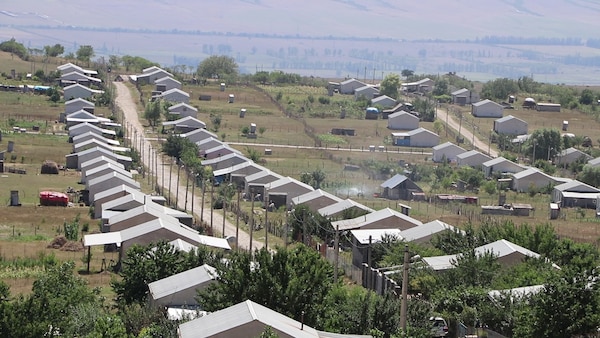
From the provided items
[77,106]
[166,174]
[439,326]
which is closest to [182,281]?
[439,326]

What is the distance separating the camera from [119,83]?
9306 centimetres

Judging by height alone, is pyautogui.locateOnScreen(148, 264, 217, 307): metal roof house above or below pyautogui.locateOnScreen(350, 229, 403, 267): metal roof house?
above

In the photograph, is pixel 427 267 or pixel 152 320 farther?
pixel 427 267

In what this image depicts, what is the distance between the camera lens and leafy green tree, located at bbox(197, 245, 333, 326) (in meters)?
22.9

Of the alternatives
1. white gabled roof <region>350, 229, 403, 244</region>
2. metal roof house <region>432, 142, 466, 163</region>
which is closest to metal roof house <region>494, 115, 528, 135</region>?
metal roof house <region>432, 142, 466, 163</region>

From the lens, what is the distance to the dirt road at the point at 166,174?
39156mm

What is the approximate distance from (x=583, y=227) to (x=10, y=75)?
52610 millimetres

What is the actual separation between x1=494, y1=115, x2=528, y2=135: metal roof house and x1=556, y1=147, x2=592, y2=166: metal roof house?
33.2 ft

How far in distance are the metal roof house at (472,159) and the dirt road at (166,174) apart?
46.4ft

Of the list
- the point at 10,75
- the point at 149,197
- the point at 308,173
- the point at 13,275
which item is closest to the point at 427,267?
the point at 13,275

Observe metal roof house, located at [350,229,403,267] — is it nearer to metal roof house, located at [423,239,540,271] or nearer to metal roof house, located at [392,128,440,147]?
metal roof house, located at [423,239,540,271]

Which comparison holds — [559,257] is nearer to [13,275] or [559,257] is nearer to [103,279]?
[103,279]

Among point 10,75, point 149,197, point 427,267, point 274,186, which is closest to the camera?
point 427,267

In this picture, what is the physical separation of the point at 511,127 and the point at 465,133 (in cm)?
266
